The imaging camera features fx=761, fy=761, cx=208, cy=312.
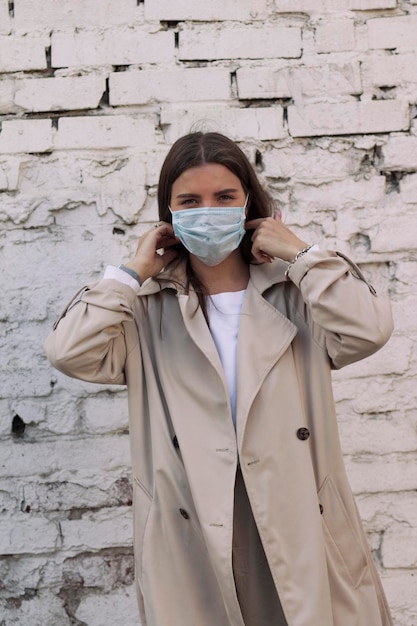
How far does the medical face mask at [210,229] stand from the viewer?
204 centimetres

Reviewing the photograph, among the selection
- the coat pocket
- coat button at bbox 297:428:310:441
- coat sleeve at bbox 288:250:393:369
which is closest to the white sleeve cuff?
coat sleeve at bbox 288:250:393:369

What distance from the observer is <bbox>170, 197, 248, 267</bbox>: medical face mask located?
2.04 metres

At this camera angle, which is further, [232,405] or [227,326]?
[227,326]

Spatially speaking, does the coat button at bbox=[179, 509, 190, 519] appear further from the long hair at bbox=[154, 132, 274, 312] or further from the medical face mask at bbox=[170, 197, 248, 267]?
the medical face mask at bbox=[170, 197, 248, 267]

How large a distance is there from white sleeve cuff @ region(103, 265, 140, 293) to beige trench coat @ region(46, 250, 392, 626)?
0.03 m

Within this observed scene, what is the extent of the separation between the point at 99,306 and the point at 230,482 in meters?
0.56

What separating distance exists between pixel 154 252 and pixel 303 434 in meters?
0.65

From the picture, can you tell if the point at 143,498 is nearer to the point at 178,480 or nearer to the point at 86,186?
the point at 178,480

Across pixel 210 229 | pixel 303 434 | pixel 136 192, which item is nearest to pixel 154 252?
pixel 210 229

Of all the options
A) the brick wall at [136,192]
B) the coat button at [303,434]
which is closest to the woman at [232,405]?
the coat button at [303,434]

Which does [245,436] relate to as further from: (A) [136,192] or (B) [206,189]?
(A) [136,192]

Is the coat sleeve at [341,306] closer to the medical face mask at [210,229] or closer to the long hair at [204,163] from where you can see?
the medical face mask at [210,229]

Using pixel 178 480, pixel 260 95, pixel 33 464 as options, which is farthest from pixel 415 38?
pixel 33 464

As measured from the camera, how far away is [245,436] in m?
1.91
